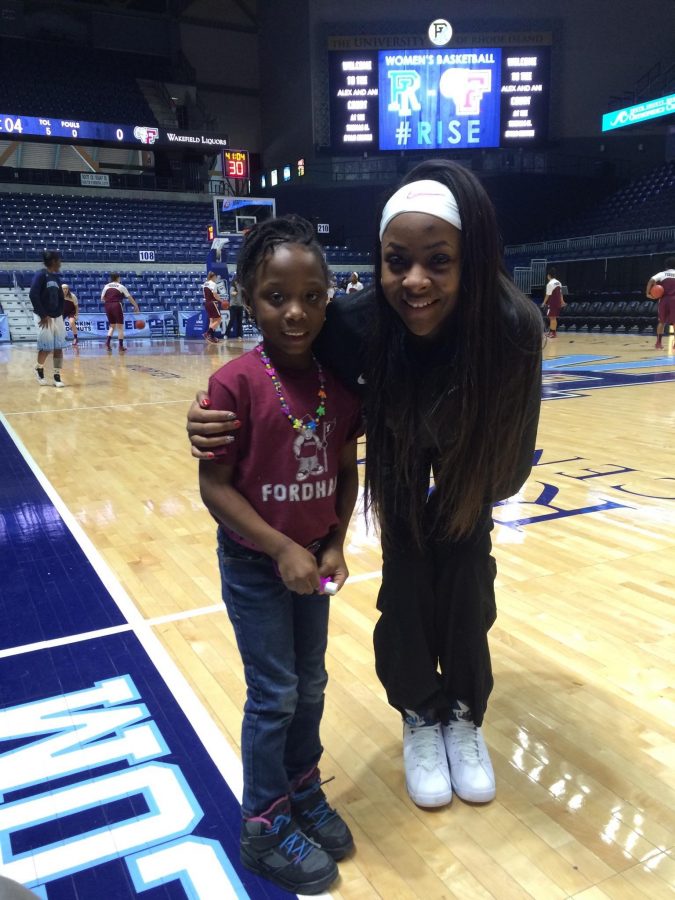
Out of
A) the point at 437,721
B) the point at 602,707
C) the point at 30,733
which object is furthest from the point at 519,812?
the point at 30,733

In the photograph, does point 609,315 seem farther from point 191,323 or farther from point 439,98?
point 191,323

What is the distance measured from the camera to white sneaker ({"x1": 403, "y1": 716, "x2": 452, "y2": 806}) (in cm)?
145

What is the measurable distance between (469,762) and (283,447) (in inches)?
31.9

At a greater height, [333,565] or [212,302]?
[212,302]

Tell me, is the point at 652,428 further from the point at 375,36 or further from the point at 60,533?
the point at 375,36

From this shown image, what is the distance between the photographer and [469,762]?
1.50 meters

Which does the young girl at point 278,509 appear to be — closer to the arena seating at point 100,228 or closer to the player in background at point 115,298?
the player in background at point 115,298

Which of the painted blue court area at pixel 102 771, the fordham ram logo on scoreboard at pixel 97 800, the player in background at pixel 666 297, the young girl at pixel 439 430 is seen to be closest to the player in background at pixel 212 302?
the player in background at pixel 666 297

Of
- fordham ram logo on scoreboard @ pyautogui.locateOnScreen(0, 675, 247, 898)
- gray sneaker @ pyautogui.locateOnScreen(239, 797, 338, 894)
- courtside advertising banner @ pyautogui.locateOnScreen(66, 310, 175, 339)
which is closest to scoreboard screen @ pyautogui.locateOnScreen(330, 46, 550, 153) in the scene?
courtside advertising banner @ pyautogui.locateOnScreen(66, 310, 175, 339)

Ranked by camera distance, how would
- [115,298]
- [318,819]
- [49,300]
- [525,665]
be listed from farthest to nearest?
[115,298] < [49,300] < [525,665] < [318,819]

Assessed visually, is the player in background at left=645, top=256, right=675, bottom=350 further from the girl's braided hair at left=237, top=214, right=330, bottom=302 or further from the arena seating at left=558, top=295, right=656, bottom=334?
the girl's braided hair at left=237, top=214, right=330, bottom=302

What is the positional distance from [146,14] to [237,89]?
12.5ft

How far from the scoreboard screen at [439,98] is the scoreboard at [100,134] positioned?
5799 mm

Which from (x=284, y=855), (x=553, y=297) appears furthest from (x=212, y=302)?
(x=284, y=855)
